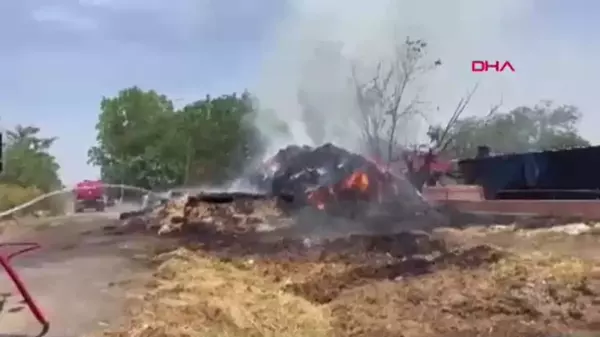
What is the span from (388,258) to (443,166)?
588 inches

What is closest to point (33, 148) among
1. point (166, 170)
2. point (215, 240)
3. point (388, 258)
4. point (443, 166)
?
point (166, 170)

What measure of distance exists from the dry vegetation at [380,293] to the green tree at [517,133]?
31330 millimetres

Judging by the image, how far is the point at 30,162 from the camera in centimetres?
4575

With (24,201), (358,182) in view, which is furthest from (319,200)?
(24,201)

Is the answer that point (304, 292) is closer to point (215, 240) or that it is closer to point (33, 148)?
point (215, 240)

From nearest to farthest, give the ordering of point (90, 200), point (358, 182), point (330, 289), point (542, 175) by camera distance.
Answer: point (330, 289)
point (358, 182)
point (542, 175)
point (90, 200)

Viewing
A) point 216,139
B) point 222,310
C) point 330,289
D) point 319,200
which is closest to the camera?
point 222,310

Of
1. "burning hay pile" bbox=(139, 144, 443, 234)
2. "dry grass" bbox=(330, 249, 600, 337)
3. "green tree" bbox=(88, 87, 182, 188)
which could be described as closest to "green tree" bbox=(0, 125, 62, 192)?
"green tree" bbox=(88, 87, 182, 188)

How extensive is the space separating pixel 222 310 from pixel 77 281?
9.11 ft

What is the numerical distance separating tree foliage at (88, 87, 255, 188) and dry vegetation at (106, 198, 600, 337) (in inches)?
1207

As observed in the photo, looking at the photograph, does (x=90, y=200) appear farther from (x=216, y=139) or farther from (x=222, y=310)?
(x=222, y=310)

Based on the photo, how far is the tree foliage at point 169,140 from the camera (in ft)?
142

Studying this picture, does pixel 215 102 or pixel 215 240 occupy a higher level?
pixel 215 102

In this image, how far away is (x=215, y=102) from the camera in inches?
1870
